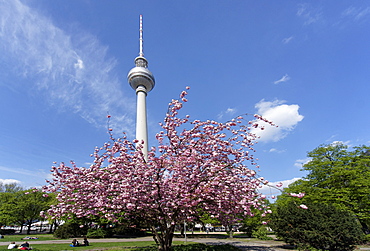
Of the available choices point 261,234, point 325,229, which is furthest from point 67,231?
point 325,229

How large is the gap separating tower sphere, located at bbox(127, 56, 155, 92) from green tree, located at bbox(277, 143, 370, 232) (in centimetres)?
3933

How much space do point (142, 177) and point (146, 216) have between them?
2.14 metres

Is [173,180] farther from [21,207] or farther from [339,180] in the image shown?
[21,207]

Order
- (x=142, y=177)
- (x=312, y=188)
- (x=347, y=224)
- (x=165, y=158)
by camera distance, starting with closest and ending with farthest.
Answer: (x=142, y=177) < (x=165, y=158) < (x=347, y=224) < (x=312, y=188)

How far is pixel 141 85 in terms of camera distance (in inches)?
2090

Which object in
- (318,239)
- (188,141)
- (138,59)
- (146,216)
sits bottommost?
(318,239)

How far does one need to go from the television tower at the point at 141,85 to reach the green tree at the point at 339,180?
3140 cm

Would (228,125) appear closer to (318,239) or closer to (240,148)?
(240,148)

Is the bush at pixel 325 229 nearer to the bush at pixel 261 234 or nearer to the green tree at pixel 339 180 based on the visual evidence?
the green tree at pixel 339 180

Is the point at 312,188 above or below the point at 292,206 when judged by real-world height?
above

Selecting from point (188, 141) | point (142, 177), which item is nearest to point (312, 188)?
point (188, 141)

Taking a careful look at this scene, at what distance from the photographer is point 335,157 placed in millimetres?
26562

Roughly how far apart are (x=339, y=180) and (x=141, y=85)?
4379 centimetres

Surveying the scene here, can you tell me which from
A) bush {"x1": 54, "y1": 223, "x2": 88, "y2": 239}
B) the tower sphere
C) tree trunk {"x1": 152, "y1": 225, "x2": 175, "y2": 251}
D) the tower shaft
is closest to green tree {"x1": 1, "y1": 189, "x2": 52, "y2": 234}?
bush {"x1": 54, "y1": 223, "x2": 88, "y2": 239}
